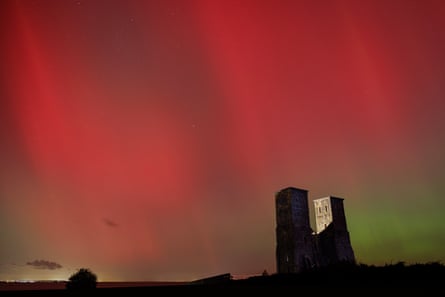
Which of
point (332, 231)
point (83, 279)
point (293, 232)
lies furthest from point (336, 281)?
point (332, 231)

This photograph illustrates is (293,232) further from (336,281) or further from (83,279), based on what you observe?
(336,281)

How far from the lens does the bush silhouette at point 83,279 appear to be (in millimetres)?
24734

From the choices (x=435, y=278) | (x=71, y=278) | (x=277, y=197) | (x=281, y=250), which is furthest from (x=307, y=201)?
(x=435, y=278)

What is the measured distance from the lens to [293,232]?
45875 mm

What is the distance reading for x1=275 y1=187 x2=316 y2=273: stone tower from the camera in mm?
45219

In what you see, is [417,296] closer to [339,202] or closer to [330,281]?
[330,281]

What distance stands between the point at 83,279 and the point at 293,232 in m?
28.8

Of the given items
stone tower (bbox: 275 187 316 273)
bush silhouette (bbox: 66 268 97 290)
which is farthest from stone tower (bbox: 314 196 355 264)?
bush silhouette (bbox: 66 268 97 290)

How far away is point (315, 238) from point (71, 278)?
36604mm

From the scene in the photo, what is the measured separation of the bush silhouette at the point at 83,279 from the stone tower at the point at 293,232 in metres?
26.9

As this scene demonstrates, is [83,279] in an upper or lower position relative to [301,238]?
lower

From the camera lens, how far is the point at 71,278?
86.3ft

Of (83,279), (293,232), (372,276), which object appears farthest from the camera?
(293,232)

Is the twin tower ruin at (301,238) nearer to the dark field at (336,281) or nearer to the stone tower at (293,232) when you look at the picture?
the stone tower at (293,232)
